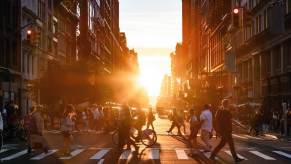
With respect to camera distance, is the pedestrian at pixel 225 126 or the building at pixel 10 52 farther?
the building at pixel 10 52

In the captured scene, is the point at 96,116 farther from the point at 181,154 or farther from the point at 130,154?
the point at 181,154

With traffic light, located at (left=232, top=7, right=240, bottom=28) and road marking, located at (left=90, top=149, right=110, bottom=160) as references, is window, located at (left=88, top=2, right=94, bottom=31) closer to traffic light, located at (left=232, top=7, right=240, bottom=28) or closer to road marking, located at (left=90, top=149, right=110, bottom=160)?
road marking, located at (left=90, top=149, right=110, bottom=160)

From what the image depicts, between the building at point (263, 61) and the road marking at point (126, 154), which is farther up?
the building at point (263, 61)

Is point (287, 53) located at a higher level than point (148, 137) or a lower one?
higher

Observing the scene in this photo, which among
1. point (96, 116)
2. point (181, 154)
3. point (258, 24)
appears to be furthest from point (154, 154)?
point (258, 24)

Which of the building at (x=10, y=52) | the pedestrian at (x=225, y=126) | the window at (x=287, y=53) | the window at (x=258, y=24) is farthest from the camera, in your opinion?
the window at (x=258, y=24)

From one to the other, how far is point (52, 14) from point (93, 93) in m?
12.5

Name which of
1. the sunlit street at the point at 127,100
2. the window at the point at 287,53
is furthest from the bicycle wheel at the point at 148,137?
the window at the point at 287,53

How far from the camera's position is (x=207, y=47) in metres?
119

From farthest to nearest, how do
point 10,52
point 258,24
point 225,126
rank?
point 258,24
point 10,52
point 225,126

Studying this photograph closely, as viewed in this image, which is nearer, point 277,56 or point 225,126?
point 225,126

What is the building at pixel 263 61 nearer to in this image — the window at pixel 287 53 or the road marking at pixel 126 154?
the window at pixel 287 53

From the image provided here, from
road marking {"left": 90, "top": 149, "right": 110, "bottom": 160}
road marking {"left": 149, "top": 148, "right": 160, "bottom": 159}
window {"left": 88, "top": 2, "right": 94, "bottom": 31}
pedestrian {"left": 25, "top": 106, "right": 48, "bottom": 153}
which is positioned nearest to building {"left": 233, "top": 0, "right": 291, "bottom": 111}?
road marking {"left": 149, "top": 148, "right": 160, "bottom": 159}

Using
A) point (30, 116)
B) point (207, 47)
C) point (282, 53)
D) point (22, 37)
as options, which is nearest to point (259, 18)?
point (282, 53)
